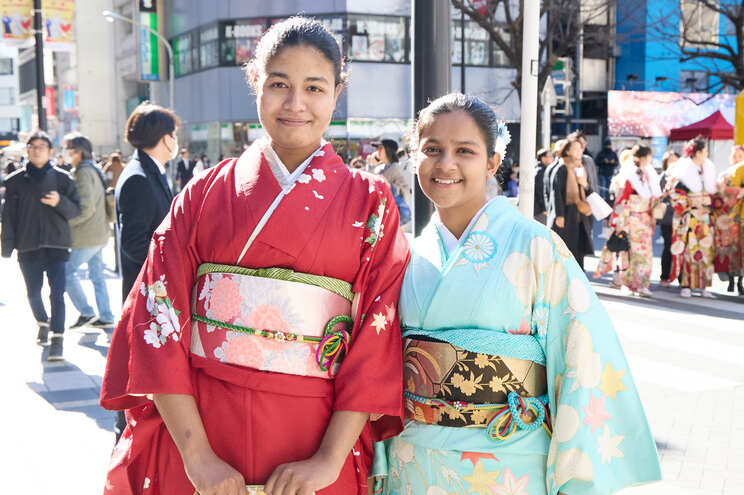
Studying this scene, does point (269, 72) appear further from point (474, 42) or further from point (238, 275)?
point (474, 42)

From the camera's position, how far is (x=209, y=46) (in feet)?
99.3

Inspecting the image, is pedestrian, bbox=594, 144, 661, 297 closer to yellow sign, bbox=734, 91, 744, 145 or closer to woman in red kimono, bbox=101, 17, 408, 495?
yellow sign, bbox=734, 91, 744, 145

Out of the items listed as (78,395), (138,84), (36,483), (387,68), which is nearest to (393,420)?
(36,483)

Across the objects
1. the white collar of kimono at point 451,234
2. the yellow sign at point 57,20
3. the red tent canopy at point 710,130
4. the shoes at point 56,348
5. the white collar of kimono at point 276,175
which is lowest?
the shoes at point 56,348

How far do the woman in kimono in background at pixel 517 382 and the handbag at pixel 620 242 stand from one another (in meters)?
7.59

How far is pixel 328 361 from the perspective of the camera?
192 cm

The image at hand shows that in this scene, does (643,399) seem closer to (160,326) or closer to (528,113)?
(528,113)

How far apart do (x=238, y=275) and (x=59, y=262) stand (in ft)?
16.7

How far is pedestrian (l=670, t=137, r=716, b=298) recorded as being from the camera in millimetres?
9438

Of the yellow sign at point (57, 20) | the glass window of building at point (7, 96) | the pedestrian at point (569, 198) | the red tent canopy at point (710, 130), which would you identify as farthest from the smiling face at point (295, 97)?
the glass window of building at point (7, 96)

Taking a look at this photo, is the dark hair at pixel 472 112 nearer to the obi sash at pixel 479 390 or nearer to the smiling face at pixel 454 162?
the smiling face at pixel 454 162

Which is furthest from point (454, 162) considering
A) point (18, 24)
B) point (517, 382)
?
point (18, 24)

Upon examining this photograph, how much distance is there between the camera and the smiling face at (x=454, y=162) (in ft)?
7.13

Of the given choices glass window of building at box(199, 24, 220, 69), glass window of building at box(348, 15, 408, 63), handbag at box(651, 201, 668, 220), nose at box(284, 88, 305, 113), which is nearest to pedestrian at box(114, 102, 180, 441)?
nose at box(284, 88, 305, 113)
